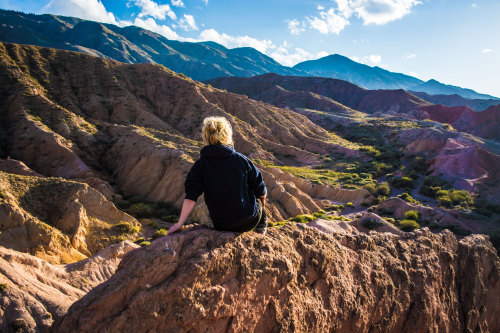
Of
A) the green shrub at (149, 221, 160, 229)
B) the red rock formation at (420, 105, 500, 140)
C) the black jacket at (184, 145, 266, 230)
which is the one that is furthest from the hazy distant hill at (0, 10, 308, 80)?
the black jacket at (184, 145, 266, 230)

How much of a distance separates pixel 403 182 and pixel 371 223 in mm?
24441

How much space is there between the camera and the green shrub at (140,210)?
20.5 metres


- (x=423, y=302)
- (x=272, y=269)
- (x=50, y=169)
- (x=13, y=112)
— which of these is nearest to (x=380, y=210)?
(x=423, y=302)

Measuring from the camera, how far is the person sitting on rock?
3.42 metres

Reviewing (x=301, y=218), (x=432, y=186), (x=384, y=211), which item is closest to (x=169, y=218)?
(x=301, y=218)

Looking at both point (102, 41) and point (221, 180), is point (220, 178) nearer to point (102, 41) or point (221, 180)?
point (221, 180)

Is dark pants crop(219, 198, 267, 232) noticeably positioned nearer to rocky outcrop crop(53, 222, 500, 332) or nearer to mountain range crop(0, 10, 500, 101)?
rocky outcrop crop(53, 222, 500, 332)

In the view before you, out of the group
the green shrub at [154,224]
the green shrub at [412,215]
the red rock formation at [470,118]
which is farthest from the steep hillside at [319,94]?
the green shrub at [154,224]

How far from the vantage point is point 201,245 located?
367 cm

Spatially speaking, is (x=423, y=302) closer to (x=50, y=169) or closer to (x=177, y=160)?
(x=177, y=160)

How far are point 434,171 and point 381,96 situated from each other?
77601 millimetres

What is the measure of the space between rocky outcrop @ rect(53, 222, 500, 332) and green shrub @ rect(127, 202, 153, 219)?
1781 centimetres

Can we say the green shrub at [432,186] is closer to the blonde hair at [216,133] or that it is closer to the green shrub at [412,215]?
the green shrub at [412,215]

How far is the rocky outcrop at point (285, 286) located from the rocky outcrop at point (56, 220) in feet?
35.8
